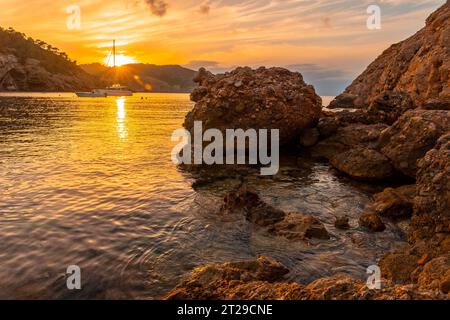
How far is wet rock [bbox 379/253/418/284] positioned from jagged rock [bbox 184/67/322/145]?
17.9 m

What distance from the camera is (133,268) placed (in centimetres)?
943

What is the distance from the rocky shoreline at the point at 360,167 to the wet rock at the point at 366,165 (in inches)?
2.1

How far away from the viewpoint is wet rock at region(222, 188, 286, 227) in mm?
13023

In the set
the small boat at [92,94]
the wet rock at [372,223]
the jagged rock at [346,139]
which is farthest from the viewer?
the small boat at [92,94]

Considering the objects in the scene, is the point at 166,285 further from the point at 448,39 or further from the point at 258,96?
the point at 448,39

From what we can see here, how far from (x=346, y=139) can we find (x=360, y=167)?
669cm

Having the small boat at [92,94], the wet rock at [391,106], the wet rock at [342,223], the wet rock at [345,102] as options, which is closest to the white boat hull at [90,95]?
the small boat at [92,94]

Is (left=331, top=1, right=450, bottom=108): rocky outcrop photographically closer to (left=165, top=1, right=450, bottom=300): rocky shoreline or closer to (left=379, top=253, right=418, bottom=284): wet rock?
(left=165, top=1, right=450, bottom=300): rocky shoreline

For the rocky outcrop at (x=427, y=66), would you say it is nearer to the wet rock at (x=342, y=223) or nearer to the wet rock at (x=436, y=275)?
the wet rock at (x=342, y=223)

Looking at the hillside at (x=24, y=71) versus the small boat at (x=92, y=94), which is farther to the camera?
the hillside at (x=24, y=71)

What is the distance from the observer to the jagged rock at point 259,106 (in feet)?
87.5

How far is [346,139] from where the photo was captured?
26.2 m
